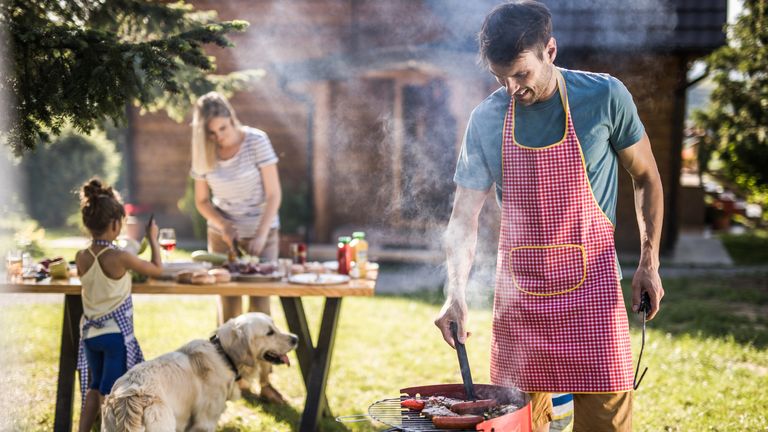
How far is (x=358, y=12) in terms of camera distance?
12.0 m

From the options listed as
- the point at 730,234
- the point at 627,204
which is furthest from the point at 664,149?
the point at 730,234

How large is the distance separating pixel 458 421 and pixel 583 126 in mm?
1124

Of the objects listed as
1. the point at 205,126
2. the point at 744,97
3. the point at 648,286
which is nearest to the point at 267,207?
the point at 205,126

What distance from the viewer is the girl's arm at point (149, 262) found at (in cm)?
388

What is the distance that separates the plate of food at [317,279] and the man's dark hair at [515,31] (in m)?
1.89

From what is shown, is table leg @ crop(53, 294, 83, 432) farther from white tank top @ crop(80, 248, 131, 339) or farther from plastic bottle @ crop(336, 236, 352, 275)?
plastic bottle @ crop(336, 236, 352, 275)

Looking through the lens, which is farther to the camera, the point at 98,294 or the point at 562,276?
the point at 98,294

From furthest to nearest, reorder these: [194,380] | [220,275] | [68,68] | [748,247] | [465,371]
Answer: [748,247]
[220,275]
[194,380]
[68,68]
[465,371]

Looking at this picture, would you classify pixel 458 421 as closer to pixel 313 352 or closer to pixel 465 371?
pixel 465 371

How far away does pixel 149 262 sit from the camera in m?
4.03

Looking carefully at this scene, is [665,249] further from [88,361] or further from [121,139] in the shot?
[121,139]

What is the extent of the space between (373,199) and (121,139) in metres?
6.08

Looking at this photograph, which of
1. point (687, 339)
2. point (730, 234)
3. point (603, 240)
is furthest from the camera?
point (730, 234)

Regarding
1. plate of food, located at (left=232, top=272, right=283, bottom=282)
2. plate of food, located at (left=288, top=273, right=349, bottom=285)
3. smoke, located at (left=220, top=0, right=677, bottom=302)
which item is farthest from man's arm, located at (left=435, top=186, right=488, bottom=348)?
smoke, located at (left=220, top=0, right=677, bottom=302)
